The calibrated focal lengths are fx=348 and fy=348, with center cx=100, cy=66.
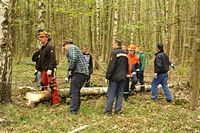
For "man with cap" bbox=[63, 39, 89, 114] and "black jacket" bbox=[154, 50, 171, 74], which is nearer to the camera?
"man with cap" bbox=[63, 39, 89, 114]

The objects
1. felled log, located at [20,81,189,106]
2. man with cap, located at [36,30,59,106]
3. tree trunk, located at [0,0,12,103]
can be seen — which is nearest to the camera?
tree trunk, located at [0,0,12,103]

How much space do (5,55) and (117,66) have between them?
3381 millimetres

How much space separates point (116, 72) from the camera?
10.3 m

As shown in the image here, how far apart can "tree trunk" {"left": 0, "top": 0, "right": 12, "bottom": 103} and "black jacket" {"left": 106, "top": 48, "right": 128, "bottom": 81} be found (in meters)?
3.07

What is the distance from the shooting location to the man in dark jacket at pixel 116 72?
10.3 metres

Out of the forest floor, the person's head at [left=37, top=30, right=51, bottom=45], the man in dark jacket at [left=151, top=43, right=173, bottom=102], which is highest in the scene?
the person's head at [left=37, top=30, right=51, bottom=45]

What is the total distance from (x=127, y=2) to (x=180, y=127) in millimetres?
29232

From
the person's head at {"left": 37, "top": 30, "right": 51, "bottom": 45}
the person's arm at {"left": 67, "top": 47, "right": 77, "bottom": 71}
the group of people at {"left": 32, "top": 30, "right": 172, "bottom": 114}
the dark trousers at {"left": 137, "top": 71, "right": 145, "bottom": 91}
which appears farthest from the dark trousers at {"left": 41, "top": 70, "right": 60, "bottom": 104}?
the dark trousers at {"left": 137, "top": 71, "right": 145, "bottom": 91}

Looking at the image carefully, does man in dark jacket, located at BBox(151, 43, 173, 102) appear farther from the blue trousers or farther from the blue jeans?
the blue trousers

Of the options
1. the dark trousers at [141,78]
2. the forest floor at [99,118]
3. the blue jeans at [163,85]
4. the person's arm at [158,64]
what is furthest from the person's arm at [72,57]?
the dark trousers at [141,78]

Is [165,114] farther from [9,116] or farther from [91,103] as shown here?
[9,116]

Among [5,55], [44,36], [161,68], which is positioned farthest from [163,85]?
[5,55]

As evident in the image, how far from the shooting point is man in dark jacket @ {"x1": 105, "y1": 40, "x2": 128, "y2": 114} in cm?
1027

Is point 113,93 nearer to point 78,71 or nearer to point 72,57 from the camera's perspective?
point 78,71
